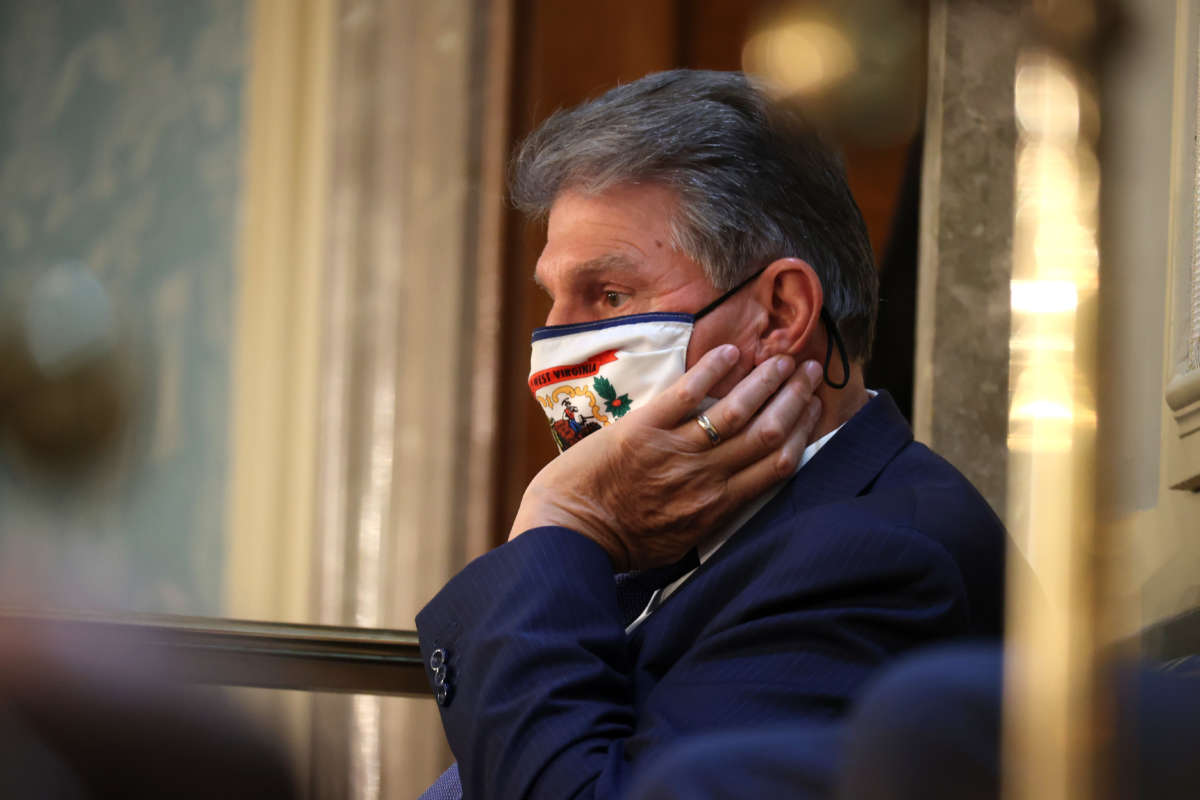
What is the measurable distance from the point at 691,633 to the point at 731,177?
1.88ft

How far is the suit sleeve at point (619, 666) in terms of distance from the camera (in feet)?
3.20

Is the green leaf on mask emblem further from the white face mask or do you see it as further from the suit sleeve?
the suit sleeve

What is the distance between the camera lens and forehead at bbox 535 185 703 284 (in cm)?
146

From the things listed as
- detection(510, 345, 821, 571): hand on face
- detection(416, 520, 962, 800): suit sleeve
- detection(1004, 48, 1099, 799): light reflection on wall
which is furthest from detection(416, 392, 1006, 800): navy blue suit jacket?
detection(1004, 48, 1099, 799): light reflection on wall

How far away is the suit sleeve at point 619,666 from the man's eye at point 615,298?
44 cm

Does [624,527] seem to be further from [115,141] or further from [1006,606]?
[1006,606]

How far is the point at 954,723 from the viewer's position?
0.91 feet

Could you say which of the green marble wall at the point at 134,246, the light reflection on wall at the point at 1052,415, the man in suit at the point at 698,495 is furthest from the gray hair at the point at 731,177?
the light reflection on wall at the point at 1052,415

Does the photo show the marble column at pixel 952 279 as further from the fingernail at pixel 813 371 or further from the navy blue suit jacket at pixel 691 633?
the navy blue suit jacket at pixel 691 633

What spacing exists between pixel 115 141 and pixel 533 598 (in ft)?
2.75

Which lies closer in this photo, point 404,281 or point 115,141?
point 115,141

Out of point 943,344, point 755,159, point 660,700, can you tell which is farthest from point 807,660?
point 943,344

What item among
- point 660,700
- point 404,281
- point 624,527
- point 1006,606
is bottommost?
Answer: point 660,700

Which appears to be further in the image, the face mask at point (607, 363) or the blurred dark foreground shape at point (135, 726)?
the face mask at point (607, 363)
